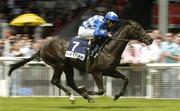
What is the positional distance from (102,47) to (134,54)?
2.34 metres

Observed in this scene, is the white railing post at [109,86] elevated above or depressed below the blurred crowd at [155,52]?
below

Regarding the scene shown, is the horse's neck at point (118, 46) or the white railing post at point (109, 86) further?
the white railing post at point (109, 86)

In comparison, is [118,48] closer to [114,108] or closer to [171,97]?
[114,108]

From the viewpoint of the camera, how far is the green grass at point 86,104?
13719 millimetres

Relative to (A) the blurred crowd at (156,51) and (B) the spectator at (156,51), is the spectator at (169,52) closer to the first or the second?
(A) the blurred crowd at (156,51)

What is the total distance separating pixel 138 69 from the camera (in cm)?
1669

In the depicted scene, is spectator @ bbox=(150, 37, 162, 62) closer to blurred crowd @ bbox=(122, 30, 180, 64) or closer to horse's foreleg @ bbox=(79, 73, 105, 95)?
blurred crowd @ bbox=(122, 30, 180, 64)

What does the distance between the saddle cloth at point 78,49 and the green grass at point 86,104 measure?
1083 millimetres

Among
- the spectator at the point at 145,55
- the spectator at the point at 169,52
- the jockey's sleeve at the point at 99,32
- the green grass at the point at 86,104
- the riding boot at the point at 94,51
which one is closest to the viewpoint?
the green grass at the point at 86,104

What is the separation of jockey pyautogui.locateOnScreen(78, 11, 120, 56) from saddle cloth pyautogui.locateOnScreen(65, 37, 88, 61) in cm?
14

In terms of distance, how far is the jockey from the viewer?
558 inches

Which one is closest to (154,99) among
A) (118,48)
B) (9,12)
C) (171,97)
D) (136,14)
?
(171,97)

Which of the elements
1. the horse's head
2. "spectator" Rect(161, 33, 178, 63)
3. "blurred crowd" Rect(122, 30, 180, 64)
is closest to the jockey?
the horse's head

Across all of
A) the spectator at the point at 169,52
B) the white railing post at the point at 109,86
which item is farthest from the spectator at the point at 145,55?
the white railing post at the point at 109,86
